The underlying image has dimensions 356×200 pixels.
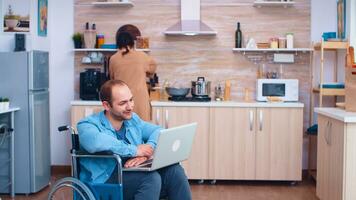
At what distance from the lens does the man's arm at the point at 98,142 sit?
9.52ft

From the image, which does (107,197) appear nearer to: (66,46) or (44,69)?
(44,69)

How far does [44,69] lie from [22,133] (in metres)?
0.66

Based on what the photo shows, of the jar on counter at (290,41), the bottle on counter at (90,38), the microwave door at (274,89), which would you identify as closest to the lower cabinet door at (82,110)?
the bottle on counter at (90,38)

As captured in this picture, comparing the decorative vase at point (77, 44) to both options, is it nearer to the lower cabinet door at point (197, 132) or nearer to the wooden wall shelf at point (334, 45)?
the lower cabinet door at point (197, 132)

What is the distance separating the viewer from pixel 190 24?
19.3 feet

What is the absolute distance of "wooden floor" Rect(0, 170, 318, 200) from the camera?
5098 millimetres

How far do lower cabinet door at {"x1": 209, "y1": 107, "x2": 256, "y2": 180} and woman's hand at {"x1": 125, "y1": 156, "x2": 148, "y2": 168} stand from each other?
265 centimetres

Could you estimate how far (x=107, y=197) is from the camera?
2877 millimetres

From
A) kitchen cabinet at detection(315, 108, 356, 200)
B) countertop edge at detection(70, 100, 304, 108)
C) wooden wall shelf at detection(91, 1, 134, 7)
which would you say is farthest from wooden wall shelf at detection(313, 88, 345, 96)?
wooden wall shelf at detection(91, 1, 134, 7)

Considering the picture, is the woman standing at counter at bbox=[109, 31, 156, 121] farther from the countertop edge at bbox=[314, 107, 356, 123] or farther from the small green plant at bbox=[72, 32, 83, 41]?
the countertop edge at bbox=[314, 107, 356, 123]

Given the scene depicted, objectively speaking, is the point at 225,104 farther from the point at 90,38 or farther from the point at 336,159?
the point at 336,159

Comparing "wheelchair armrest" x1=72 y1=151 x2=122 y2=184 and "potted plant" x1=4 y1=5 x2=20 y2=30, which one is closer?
"wheelchair armrest" x1=72 y1=151 x2=122 y2=184

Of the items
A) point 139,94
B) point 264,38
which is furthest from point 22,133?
point 264,38

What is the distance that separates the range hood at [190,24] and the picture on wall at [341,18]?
50.3 inches
